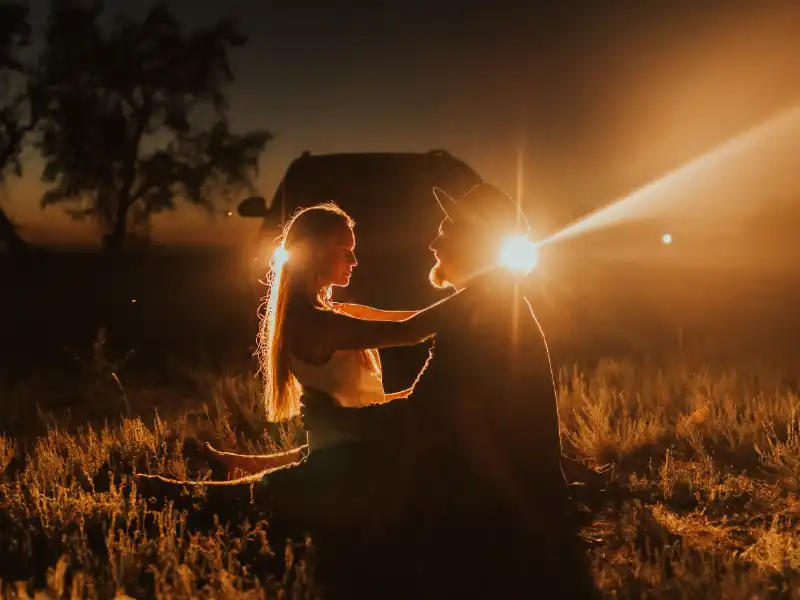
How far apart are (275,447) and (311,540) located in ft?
6.30

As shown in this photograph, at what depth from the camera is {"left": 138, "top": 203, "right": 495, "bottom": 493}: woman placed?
11.7ft

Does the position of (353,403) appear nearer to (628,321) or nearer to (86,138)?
(628,321)

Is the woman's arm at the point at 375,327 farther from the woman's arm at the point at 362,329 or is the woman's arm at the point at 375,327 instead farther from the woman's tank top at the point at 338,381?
the woman's tank top at the point at 338,381

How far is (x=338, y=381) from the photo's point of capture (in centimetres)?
393

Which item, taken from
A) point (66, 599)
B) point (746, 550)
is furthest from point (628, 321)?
point (66, 599)

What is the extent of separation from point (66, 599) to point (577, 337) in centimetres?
859

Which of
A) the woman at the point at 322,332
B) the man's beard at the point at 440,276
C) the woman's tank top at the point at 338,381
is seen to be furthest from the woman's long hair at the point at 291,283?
the man's beard at the point at 440,276

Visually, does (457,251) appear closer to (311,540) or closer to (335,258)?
(335,258)

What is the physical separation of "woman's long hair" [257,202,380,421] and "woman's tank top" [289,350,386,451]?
0.40 ft

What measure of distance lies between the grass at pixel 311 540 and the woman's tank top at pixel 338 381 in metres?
0.54

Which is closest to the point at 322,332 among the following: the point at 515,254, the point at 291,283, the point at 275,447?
the point at 291,283

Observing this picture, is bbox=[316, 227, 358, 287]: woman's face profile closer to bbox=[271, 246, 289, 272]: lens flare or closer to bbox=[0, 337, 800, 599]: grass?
bbox=[271, 246, 289, 272]: lens flare

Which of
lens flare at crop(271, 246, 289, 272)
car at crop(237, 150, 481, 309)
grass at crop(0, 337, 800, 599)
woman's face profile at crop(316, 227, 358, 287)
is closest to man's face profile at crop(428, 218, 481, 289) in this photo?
woman's face profile at crop(316, 227, 358, 287)

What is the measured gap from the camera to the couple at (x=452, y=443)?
344cm
